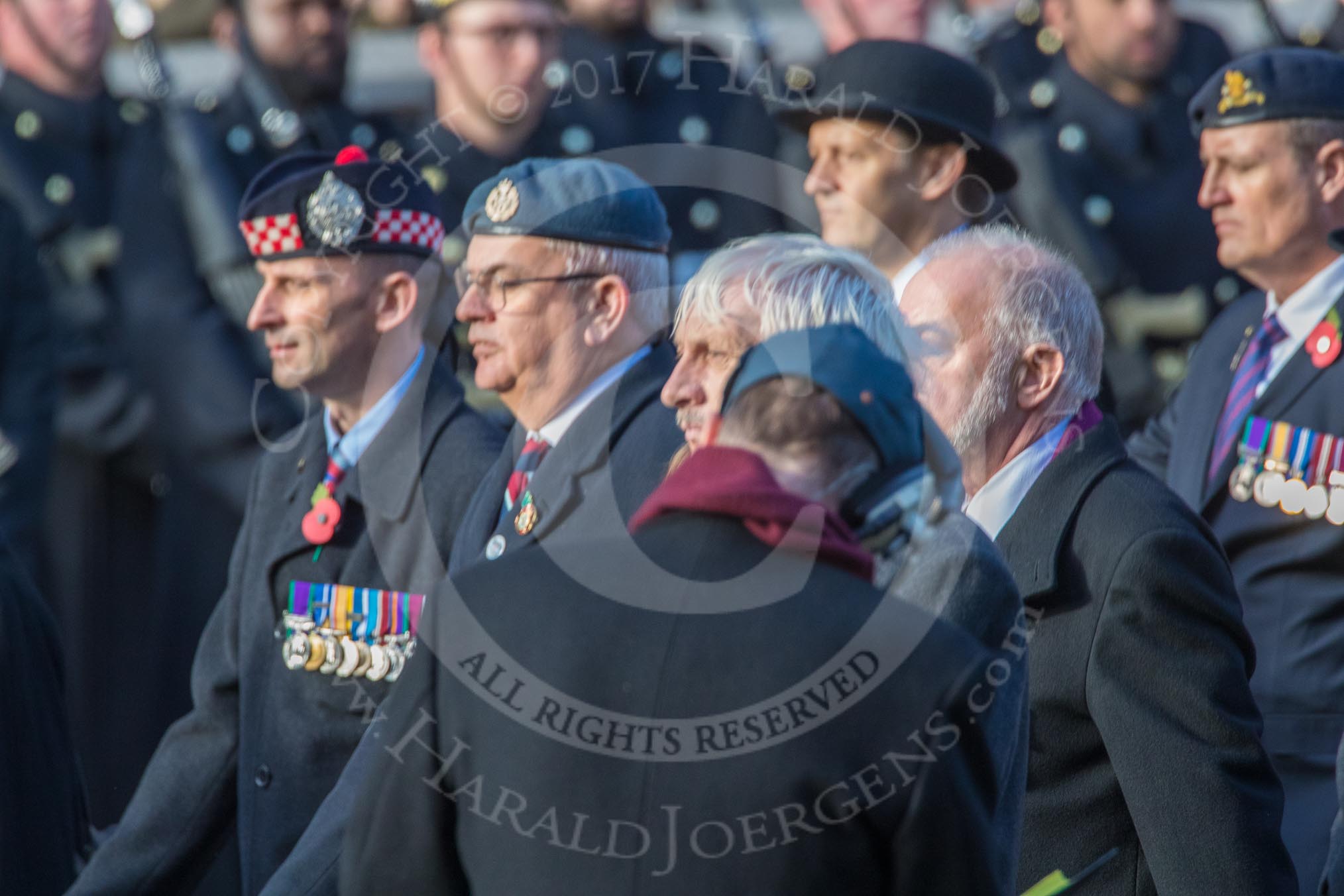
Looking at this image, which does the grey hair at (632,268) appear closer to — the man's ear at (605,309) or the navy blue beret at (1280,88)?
the man's ear at (605,309)

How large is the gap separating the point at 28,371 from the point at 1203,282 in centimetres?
395

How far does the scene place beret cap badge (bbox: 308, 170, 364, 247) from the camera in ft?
14.7

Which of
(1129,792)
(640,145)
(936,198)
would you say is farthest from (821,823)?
(640,145)

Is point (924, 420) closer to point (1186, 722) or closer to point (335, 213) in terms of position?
point (1186, 722)

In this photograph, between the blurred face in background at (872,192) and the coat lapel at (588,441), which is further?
the blurred face in background at (872,192)

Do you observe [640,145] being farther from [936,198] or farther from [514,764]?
[514,764]

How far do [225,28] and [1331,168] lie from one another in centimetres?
452

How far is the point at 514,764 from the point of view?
246 centimetres

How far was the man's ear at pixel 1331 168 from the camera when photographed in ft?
15.9

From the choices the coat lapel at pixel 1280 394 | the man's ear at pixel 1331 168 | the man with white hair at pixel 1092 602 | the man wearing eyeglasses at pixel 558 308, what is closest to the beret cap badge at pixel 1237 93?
the man's ear at pixel 1331 168

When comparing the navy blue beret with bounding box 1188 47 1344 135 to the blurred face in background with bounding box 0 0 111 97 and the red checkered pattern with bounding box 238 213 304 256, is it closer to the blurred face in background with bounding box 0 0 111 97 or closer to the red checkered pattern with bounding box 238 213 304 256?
the red checkered pattern with bounding box 238 213 304 256

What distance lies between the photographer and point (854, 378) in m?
2.44

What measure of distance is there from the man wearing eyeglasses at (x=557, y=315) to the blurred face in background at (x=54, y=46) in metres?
3.72

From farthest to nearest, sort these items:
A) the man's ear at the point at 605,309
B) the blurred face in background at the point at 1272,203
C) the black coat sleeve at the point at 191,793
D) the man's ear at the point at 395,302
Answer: the blurred face in background at the point at 1272,203
the man's ear at the point at 395,302
the black coat sleeve at the point at 191,793
the man's ear at the point at 605,309
